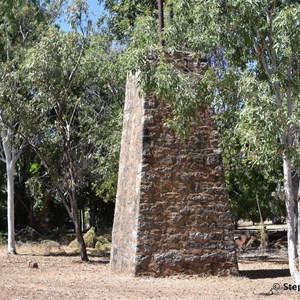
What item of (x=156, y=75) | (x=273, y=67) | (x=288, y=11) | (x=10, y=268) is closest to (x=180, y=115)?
(x=156, y=75)

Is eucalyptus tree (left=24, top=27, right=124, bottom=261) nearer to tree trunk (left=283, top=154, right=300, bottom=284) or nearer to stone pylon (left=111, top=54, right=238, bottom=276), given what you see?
stone pylon (left=111, top=54, right=238, bottom=276)

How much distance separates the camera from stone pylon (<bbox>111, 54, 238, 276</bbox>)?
11.9 meters

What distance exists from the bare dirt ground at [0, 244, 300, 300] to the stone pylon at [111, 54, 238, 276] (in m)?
0.37

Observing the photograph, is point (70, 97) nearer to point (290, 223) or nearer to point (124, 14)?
point (124, 14)

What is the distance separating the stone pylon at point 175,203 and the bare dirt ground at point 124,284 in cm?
37

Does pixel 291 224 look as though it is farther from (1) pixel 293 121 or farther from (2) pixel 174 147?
(2) pixel 174 147

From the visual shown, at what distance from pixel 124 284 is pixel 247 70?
14.2ft

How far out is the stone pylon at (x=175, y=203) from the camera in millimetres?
11898

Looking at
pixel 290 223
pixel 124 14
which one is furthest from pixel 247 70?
pixel 124 14

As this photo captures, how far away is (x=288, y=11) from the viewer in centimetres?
949

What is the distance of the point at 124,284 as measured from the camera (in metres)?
11.2

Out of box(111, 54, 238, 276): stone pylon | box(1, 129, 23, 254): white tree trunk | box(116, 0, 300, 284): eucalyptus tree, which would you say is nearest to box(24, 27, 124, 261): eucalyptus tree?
box(1, 129, 23, 254): white tree trunk

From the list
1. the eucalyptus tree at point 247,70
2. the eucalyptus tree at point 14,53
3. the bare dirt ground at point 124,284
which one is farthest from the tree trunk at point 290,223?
the eucalyptus tree at point 14,53

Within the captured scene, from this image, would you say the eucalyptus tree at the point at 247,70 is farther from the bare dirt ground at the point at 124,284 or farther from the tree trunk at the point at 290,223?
the bare dirt ground at the point at 124,284
